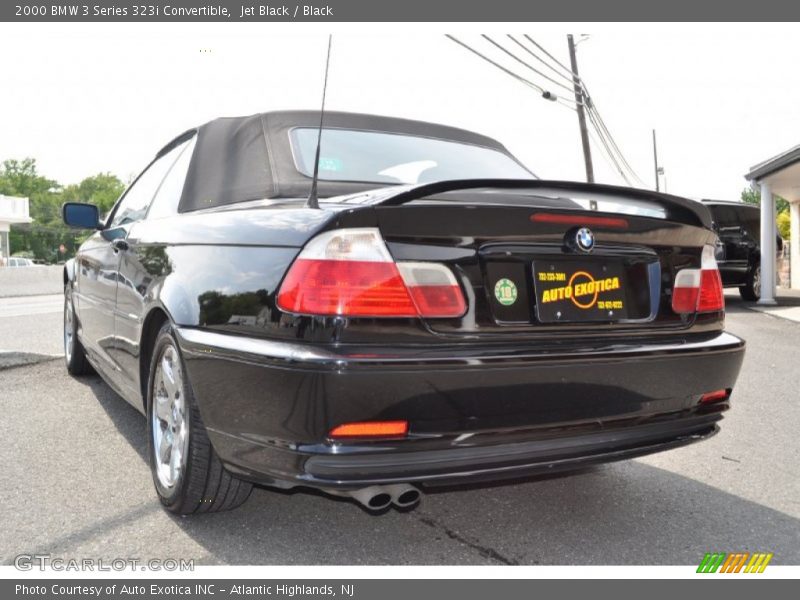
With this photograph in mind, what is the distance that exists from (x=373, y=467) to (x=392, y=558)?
61cm

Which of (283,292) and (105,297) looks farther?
(105,297)

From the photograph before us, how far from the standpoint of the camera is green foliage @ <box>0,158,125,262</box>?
3130 inches

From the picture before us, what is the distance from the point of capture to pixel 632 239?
260 centimetres

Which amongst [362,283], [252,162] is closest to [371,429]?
[362,283]

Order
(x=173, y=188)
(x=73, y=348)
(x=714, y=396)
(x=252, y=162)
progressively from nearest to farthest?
(x=714, y=396) → (x=252, y=162) → (x=173, y=188) → (x=73, y=348)

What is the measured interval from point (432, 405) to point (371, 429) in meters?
0.18

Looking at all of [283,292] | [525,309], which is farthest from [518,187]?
[283,292]

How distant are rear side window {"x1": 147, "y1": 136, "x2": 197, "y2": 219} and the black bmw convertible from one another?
0.39 m

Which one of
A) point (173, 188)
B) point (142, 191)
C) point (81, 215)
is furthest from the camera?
point (81, 215)

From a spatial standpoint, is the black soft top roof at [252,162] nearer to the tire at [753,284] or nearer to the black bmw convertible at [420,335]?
the black bmw convertible at [420,335]

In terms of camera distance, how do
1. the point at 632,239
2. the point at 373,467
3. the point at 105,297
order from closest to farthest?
the point at 373,467
the point at 632,239
the point at 105,297

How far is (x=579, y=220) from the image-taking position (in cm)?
246

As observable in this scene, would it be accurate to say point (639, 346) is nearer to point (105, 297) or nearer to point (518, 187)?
point (518, 187)

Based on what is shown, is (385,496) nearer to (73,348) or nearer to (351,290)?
(351,290)
